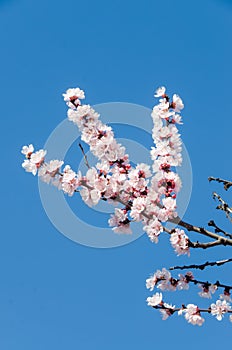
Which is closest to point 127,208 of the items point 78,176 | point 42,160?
point 78,176

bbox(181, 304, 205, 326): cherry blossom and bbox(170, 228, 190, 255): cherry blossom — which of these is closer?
bbox(170, 228, 190, 255): cherry blossom

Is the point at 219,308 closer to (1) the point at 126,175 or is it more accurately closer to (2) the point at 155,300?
(2) the point at 155,300

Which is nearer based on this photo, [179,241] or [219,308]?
[179,241]

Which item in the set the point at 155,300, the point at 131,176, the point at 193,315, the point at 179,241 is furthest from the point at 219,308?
the point at 131,176

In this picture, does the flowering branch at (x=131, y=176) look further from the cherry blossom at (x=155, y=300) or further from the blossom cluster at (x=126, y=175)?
the cherry blossom at (x=155, y=300)

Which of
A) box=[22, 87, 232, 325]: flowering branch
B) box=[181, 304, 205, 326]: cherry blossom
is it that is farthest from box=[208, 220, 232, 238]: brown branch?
box=[181, 304, 205, 326]: cherry blossom

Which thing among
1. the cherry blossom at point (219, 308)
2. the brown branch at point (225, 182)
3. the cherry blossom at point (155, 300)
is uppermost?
the brown branch at point (225, 182)

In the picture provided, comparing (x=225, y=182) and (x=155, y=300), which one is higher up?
(x=225, y=182)

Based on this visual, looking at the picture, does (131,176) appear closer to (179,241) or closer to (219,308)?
(179,241)

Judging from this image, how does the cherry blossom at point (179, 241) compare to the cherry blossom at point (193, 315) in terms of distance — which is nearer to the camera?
the cherry blossom at point (179, 241)

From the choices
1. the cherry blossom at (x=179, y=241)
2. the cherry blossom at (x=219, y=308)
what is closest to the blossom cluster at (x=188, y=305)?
the cherry blossom at (x=219, y=308)

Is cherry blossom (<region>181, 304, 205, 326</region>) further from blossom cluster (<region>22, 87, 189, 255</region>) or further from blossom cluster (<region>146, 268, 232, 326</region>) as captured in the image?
blossom cluster (<region>22, 87, 189, 255</region>)

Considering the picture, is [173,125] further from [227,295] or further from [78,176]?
[227,295]

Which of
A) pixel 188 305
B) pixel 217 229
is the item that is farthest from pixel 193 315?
pixel 217 229
